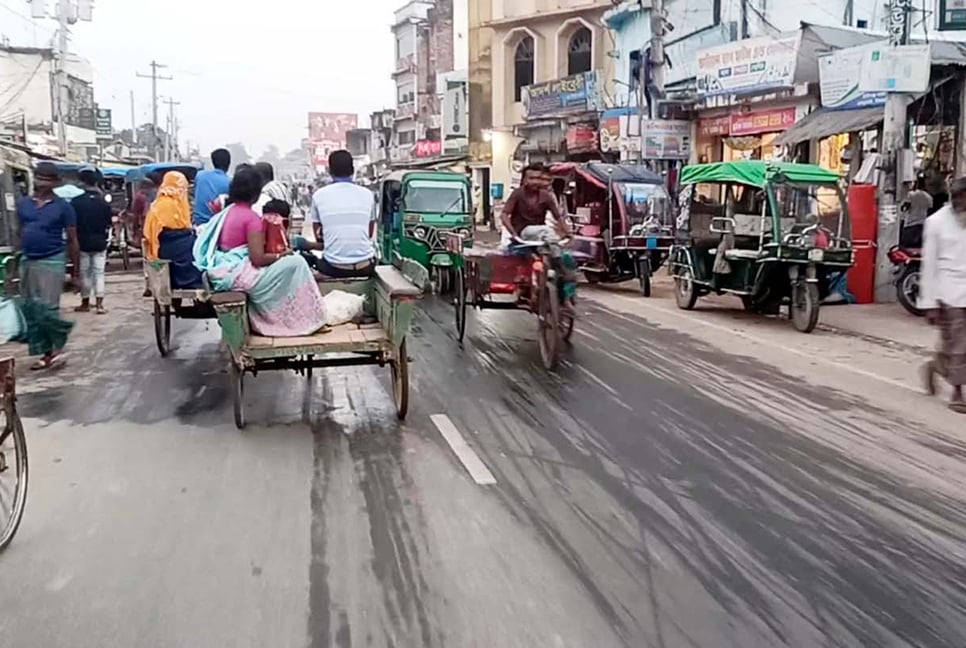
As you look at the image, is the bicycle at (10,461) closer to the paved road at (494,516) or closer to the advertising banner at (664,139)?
the paved road at (494,516)

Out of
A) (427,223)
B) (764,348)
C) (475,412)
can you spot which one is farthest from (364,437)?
(427,223)

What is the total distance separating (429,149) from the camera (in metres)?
57.4

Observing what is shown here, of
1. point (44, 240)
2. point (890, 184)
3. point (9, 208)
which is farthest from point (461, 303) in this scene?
point (890, 184)

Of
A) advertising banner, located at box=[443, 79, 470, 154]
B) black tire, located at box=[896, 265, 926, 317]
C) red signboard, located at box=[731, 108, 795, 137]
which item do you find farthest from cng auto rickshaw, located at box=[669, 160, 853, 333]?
advertising banner, located at box=[443, 79, 470, 154]

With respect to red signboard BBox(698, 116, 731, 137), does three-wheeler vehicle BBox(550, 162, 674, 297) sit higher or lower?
lower

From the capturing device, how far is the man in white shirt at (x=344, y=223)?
8688 mm

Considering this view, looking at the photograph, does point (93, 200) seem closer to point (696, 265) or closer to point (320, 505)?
point (696, 265)

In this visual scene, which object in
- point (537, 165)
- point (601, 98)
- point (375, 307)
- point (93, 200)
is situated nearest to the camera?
point (375, 307)

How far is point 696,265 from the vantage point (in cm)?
1495

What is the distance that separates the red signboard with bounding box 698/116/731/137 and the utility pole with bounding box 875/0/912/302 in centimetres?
810

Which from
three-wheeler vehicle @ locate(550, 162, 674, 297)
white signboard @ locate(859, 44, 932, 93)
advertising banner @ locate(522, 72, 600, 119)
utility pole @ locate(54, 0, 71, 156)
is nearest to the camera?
white signboard @ locate(859, 44, 932, 93)

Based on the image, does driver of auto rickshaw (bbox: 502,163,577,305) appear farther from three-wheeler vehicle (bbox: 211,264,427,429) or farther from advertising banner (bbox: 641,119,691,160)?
advertising banner (bbox: 641,119,691,160)

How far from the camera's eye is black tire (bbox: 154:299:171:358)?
10.6 m

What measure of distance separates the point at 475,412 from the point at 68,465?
10.1 feet
